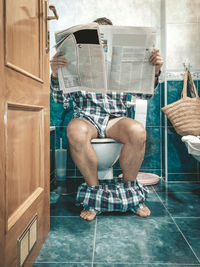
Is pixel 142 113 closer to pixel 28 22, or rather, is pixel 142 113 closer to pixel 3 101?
pixel 28 22

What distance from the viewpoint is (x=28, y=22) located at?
2.42ft

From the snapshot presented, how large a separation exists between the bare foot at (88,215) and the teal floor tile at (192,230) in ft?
1.34

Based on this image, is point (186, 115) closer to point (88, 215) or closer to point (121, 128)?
point (121, 128)

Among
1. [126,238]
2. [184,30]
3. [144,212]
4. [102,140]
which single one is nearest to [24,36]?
[102,140]

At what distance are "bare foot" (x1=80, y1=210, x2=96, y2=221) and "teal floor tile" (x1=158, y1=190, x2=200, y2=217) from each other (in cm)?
41

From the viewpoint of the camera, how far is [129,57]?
1.13 meters

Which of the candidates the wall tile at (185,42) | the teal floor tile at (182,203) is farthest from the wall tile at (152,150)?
the wall tile at (185,42)

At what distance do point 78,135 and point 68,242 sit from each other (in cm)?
50

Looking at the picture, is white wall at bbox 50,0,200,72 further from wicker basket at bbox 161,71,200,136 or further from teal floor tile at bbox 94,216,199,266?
teal floor tile at bbox 94,216,199,266

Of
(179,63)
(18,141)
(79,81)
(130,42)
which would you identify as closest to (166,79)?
(179,63)

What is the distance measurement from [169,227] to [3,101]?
893 millimetres

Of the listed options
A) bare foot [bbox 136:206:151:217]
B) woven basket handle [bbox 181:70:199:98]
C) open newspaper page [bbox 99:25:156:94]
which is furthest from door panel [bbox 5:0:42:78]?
woven basket handle [bbox 181:70:199:98]

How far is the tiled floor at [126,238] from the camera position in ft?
2.60

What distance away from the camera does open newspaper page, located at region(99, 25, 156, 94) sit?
42.0 inches
